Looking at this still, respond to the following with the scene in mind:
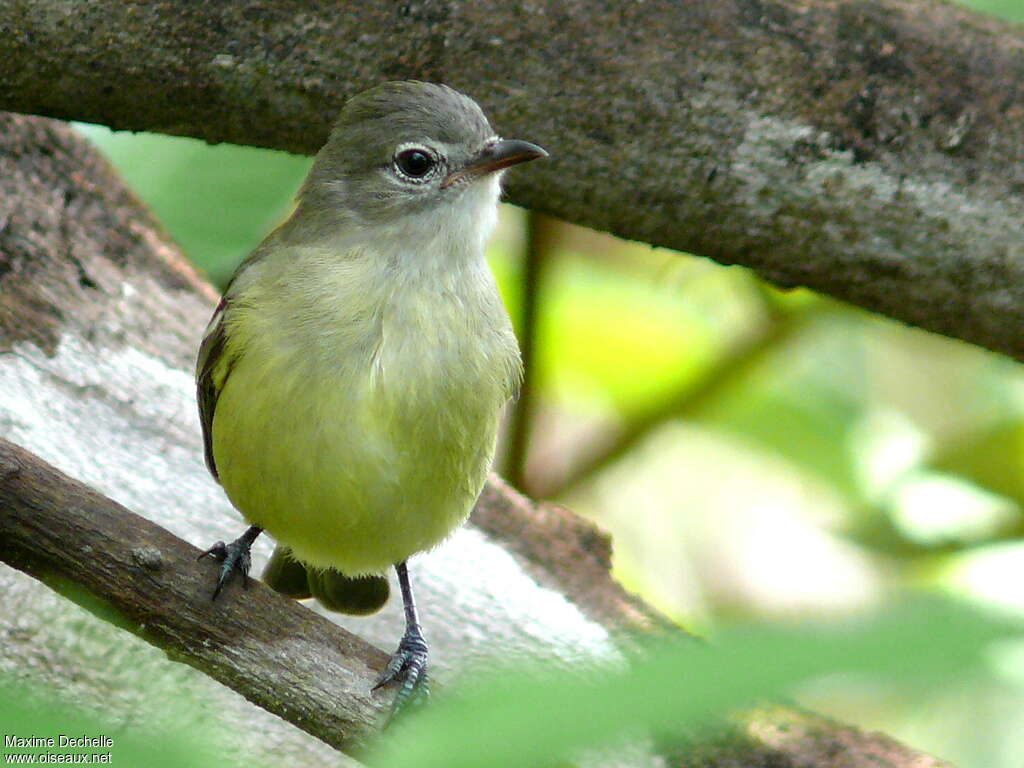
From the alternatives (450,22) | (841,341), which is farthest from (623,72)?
(841,341)

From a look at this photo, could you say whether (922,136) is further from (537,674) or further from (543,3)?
(537,674)

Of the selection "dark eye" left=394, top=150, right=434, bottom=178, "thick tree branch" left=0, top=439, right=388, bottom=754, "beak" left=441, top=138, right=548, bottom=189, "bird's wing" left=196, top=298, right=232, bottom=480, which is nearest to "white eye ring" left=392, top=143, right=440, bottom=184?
"dark eye" left=394, top=150, right=434, bottom=178

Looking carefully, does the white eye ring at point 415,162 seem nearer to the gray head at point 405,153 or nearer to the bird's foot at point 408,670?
the gray head at point 405,153

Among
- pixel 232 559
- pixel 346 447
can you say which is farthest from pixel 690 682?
pixel 232 559

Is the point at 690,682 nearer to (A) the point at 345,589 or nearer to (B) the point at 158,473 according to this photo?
(A) the point at 345,589

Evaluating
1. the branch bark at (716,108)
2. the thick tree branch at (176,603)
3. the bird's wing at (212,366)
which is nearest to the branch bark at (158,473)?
the thick tree branch at (176,603)
